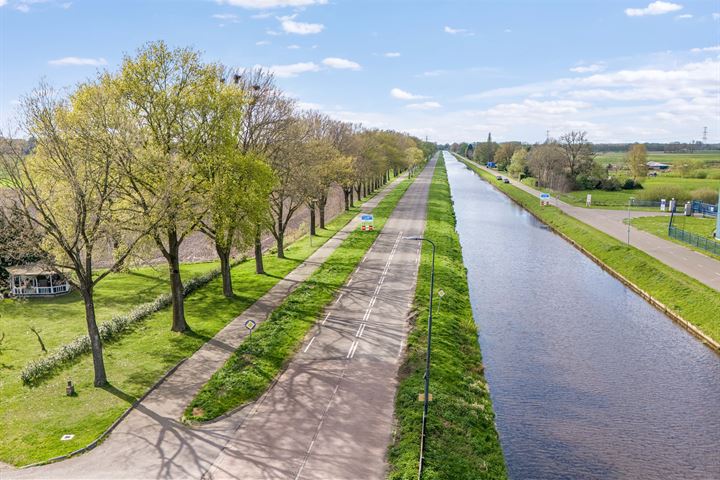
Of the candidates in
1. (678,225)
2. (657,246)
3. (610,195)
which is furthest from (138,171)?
(610,195)

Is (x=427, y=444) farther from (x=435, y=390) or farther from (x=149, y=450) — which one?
(x=149, y=450)

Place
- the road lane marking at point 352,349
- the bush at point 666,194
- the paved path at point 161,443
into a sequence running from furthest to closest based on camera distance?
the bush at point 666,194, the road lane marking at point 352,349, the paved path at point 161,443

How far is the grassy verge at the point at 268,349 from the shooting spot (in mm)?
23562

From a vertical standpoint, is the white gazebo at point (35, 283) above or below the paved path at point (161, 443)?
above

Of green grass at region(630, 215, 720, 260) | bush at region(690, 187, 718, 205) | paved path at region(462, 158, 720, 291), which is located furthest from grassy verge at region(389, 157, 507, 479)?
bush at region(690, 187, 718, 205)

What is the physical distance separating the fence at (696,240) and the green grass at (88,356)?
39459 millimetres

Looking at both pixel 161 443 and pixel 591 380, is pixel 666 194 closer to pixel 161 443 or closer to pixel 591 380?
pixel 591 380

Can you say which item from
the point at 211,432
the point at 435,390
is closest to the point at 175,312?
the point at 211,432

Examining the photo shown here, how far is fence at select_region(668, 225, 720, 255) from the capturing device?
170 ft

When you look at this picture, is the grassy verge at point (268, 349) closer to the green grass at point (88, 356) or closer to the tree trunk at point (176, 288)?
the green grass at point (88, 356)

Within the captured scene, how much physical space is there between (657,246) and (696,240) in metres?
3.64

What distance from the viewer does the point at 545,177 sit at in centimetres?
12162

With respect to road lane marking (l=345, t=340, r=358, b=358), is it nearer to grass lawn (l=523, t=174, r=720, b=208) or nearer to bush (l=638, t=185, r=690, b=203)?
grass lawn (l=523, t=174, r=720, b=208)

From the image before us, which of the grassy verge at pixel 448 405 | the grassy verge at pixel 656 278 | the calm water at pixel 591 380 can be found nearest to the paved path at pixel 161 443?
the grassy verge at pixel 448 405
